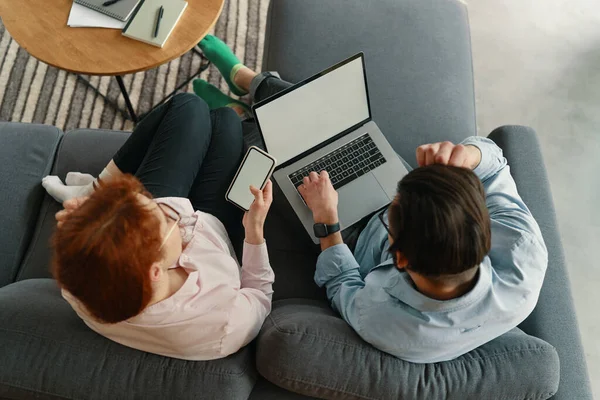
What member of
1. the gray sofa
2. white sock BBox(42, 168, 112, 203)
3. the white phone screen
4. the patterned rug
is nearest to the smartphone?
the white phone screen

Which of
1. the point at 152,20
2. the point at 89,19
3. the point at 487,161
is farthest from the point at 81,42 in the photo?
the point at 487,161

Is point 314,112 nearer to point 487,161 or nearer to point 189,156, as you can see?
point 189,156

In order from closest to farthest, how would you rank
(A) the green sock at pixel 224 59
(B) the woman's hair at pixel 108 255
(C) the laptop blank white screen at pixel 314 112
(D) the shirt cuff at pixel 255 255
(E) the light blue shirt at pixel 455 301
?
(B) the woman's hair at pixel 108 255 < (E) the light blue shirt at pixel 455 301 < (D) the shirt cuff at pixel 255 255 < (C) the laptop blank white screen at pixel 314 112 < (A) the green sock at pixel 224 59

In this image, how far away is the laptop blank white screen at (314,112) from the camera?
1279mm

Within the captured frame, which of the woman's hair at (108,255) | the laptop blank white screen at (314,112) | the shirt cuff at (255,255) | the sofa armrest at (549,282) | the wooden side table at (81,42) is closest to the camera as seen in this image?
the woman's hair at (108,255)

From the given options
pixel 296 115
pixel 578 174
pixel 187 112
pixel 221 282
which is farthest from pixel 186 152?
pixel 578 174

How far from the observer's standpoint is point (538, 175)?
1.33m

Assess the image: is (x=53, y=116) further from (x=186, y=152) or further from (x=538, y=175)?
(x=538, y=175)

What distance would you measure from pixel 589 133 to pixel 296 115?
1.47 meters

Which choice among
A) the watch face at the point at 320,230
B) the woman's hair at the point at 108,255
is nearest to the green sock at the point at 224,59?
the watch face at the point at 320,230

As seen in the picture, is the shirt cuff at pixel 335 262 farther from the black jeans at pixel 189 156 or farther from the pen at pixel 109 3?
the pen at pixel 109 3

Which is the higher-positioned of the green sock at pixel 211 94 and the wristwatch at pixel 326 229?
the green sock at pixel 211 94

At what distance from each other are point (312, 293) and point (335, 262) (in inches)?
7.0

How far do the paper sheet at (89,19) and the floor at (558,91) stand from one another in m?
1.48
